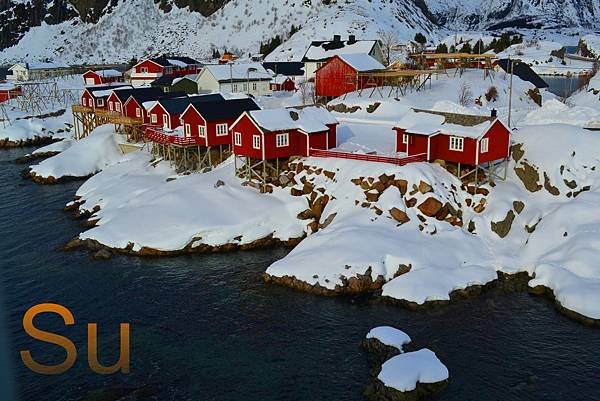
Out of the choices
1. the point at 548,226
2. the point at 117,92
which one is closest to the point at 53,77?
the point at 117,92

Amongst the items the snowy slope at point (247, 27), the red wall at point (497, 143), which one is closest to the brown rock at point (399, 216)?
the red wall at point (497, 143)

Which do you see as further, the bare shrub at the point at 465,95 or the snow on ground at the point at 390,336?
the bare shrub at the point at 465,95

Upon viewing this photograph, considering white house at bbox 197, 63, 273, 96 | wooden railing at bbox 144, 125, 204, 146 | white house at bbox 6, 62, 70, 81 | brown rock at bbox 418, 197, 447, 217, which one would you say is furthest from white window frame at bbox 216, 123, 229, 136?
white house at bbox 6, 62, 70, 81

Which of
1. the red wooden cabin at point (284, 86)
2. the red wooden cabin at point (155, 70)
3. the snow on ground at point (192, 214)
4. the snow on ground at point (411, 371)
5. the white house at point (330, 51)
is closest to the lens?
the snow on ground at point (411, 371)

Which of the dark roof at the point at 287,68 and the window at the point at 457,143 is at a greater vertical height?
the dark roof at the point at 287,68

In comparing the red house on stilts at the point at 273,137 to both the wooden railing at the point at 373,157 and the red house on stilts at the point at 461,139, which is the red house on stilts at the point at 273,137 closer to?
the wooden railing at the point at 373,157

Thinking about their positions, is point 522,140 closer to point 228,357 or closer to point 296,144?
point 296,144

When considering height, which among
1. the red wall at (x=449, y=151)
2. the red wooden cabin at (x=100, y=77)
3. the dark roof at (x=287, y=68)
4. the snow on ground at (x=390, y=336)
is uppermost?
the dark roof at (x=287, y=68)
